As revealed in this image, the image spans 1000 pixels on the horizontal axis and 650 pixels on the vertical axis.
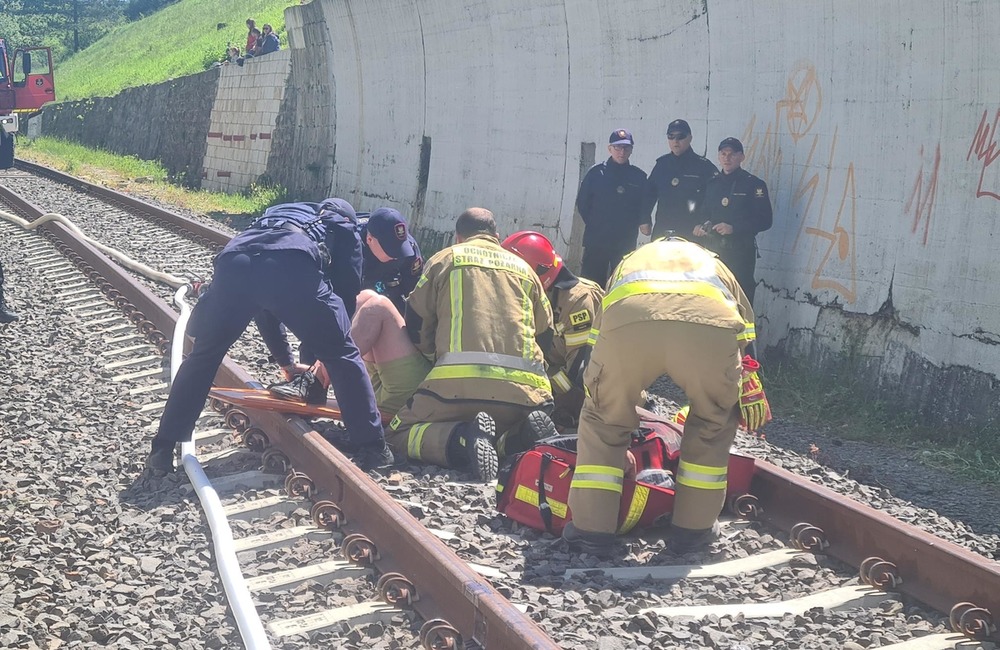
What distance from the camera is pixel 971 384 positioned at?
6785mm

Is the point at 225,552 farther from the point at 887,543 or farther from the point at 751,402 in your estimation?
the point at 887,543

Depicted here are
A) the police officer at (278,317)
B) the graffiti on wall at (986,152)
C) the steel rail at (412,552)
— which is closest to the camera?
the steel rail at (412,552)

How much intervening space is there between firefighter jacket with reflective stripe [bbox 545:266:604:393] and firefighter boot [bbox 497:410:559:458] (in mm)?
653

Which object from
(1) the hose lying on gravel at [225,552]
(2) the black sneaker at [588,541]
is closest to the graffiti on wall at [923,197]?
(2) the black sneaker at [588,541]

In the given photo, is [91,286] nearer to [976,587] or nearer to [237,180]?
[976,587]

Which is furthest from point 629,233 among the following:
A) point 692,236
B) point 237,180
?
point 237,180

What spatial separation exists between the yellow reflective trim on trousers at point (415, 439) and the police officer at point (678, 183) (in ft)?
12.6

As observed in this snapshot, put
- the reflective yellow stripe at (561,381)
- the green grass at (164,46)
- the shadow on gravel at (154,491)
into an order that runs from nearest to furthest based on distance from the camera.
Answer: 1. the shadow on gravel at (154,491)
2. the reflective yellow stripe at (561,381)
3. the green grass at (164,46)

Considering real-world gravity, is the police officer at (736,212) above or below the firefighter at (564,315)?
above

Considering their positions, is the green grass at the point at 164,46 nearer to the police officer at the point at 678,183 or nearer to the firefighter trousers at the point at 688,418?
→ the police officer at the point at 678,183

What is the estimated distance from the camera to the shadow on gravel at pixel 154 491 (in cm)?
534

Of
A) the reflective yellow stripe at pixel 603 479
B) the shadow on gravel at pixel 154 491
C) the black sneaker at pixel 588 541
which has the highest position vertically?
the reflective yellow stripe at pixel 603 479

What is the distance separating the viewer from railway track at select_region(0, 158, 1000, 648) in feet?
13.1

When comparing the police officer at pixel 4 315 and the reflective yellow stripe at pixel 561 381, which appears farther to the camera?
the police officer at pixel 4 315
